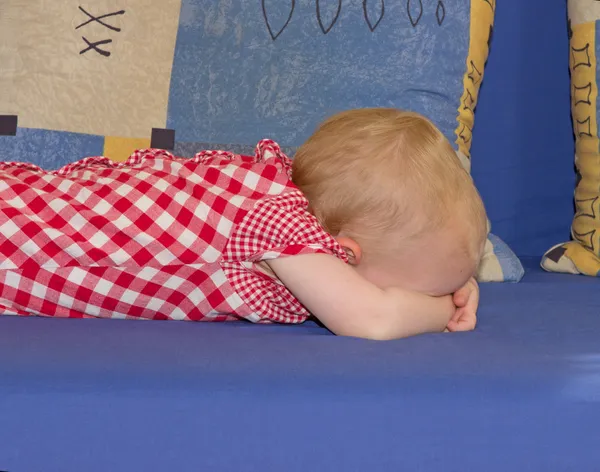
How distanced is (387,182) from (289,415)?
36 centimetres

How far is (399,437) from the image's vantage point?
2.38ft

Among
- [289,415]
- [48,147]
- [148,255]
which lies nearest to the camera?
[289,415]

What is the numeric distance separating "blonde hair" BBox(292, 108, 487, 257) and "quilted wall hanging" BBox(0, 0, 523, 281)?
40cm

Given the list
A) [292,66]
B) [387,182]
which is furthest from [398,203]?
[292,66]

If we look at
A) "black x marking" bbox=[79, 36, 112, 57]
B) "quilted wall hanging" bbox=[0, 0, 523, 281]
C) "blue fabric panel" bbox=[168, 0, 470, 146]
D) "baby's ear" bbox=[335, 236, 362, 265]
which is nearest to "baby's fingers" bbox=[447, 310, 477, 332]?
"baby's ear" bbox=[335, 236, 362, 265]

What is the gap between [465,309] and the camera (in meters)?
1.05

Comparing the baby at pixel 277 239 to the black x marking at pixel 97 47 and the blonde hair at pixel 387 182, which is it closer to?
the blonde hair at pixel 387 182

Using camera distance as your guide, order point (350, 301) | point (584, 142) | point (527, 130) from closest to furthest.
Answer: point (350, 301) < point (584, 142) < point (527, 130)

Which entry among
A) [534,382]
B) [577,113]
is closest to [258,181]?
[534,382]

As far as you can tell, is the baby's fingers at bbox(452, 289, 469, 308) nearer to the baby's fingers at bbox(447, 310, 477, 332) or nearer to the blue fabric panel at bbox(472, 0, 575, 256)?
the baby's fingers at bbox(447, 310, 477, 332)

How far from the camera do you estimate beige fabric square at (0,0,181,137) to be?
1362mm

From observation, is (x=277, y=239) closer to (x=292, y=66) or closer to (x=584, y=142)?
(x=292, y=66)

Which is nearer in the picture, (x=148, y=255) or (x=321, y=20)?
(x=148, y=255)

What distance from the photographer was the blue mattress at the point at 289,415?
0.72m
